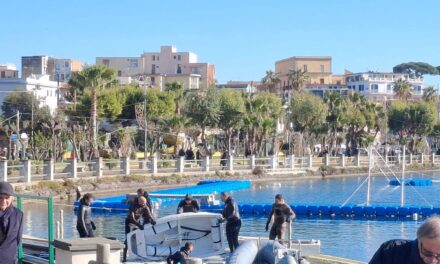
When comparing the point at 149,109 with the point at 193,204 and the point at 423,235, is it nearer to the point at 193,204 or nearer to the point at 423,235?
the point at 193,204

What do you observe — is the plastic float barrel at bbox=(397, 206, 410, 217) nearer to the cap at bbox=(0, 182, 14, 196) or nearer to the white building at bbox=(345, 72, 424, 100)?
the cap at bbox=(0, 182, 14, 196)

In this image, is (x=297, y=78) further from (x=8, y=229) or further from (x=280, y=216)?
(x=8, y=229)

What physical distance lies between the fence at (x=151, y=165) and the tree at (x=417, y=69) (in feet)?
332

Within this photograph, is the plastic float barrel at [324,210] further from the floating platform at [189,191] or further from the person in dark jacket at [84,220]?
the person in dark jacket at [84,220]

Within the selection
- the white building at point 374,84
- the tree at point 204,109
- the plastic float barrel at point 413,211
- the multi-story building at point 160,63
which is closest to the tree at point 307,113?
the tree at point 204,109

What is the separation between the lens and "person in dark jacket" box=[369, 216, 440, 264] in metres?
4.85

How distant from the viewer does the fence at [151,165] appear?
139 ft

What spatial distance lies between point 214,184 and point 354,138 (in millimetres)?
38786

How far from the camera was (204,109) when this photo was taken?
2744 inches

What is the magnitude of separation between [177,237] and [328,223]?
54.5ft

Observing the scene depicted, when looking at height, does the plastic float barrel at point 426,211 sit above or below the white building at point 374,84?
below

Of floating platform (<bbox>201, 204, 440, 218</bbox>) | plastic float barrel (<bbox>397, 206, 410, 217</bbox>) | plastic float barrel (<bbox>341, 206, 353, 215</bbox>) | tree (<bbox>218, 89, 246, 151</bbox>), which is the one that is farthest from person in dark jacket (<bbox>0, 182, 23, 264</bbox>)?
tree (<bbox>218, 89, 246, 151</bbox>)

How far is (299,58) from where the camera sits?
15438cm

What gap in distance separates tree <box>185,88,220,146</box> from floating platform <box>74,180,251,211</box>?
15.7 meters
